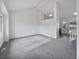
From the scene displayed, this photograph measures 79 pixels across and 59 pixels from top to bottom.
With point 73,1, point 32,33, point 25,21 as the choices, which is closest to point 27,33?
point 32,33

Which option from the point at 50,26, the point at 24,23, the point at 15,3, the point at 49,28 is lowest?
the point at 49,28

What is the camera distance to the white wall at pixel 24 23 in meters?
6.32

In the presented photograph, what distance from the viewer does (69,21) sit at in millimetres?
8672

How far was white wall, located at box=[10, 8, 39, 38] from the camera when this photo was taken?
6.32 m

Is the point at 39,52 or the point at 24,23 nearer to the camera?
the point at 39,52

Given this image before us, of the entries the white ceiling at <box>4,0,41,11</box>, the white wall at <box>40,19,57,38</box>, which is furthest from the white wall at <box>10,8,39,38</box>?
the white ceiling at <box>4,0,41,11</box>

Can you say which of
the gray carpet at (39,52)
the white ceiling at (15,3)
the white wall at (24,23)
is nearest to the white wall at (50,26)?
the white wall at (24,23)

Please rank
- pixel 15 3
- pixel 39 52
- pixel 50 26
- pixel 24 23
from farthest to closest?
pixel 50 26, pixel 24 23, pixel 15 3, pixel 39 52

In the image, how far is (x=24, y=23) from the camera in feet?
23.9

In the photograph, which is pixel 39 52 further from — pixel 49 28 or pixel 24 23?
pixel 49 28

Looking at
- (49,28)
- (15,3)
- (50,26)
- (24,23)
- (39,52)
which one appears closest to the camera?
(39,52)

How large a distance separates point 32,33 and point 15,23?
2398 millimetres

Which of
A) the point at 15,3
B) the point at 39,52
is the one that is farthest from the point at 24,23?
the point at 39,52

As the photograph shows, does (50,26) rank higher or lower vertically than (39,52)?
higher
